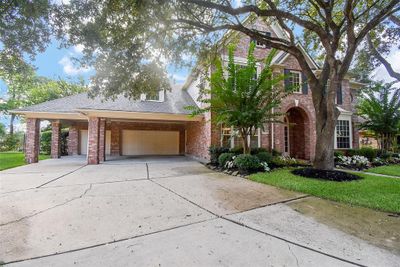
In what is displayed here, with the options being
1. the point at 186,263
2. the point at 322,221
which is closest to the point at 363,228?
the point at 322,221

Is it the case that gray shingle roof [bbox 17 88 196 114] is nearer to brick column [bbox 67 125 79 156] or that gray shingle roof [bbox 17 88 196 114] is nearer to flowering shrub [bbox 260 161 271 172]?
brick column [bbox 67 125 79 156]

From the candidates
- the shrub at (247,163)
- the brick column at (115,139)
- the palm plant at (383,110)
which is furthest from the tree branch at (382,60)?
the brick column at (115,139)

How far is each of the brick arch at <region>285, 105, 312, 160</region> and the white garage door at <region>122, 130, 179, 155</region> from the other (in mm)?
9118

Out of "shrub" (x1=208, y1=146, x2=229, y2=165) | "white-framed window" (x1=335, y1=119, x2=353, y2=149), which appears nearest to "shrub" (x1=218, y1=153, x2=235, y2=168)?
"shrub" (x1=208, y1=146, x2=229, y2=165)

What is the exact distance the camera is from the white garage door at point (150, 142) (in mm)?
16391

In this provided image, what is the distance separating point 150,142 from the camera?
16.9 metres

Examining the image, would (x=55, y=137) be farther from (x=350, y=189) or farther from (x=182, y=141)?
(x=350, y=189)

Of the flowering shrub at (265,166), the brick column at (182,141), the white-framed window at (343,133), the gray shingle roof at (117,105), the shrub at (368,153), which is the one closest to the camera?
the flowering shrub at (265,166)

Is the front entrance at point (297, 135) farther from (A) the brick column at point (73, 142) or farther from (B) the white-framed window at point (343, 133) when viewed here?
(A) the brick column at point (73, 142)

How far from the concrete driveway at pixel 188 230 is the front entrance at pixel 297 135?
27.5 feet

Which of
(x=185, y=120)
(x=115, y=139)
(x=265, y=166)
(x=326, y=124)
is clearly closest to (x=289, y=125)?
(x=326, y=124)

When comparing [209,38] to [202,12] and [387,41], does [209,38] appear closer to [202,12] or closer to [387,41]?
[202,12]

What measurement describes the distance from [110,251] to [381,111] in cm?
1540

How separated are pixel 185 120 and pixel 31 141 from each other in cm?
893
